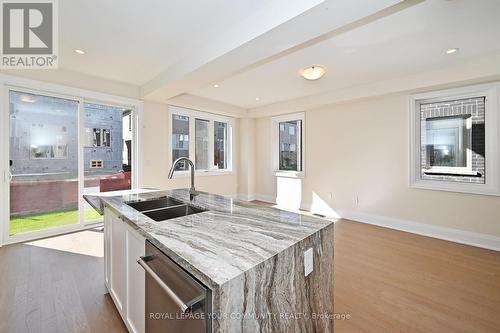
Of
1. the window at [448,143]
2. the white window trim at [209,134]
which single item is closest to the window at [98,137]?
the white window trim at [209,134]

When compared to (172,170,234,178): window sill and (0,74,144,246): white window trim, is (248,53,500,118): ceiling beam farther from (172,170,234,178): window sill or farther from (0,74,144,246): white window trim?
(0,74,144,246): white window trim

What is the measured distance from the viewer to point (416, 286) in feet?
7.16

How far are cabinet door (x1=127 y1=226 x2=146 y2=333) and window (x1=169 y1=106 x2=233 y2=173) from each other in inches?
147

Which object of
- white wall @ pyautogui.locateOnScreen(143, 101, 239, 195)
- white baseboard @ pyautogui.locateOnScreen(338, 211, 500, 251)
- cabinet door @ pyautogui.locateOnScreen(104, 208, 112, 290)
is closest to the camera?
cabinet door @ pyautogui.locateOnScreen(104, 208, 112, 290)

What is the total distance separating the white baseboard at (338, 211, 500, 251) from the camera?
3137 millimetres

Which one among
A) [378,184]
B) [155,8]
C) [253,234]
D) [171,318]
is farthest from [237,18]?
[378,184]

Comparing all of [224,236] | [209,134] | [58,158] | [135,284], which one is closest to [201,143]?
[209,134]

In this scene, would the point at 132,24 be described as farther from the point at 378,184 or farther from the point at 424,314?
the point at 378,184

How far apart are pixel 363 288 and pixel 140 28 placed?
356 centimetres

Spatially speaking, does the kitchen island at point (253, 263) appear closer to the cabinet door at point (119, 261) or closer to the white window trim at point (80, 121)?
the cabinet door at point (119, 261)

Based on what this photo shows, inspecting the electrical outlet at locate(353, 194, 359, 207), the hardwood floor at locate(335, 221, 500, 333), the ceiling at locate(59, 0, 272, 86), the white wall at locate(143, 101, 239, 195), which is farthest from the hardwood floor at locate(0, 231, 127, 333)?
the electrical outlet at locate(353, 194, 359, 207)

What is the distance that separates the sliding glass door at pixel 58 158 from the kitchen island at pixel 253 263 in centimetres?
291

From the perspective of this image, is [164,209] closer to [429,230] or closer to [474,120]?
[429,230]

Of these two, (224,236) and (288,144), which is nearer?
(224,236)
